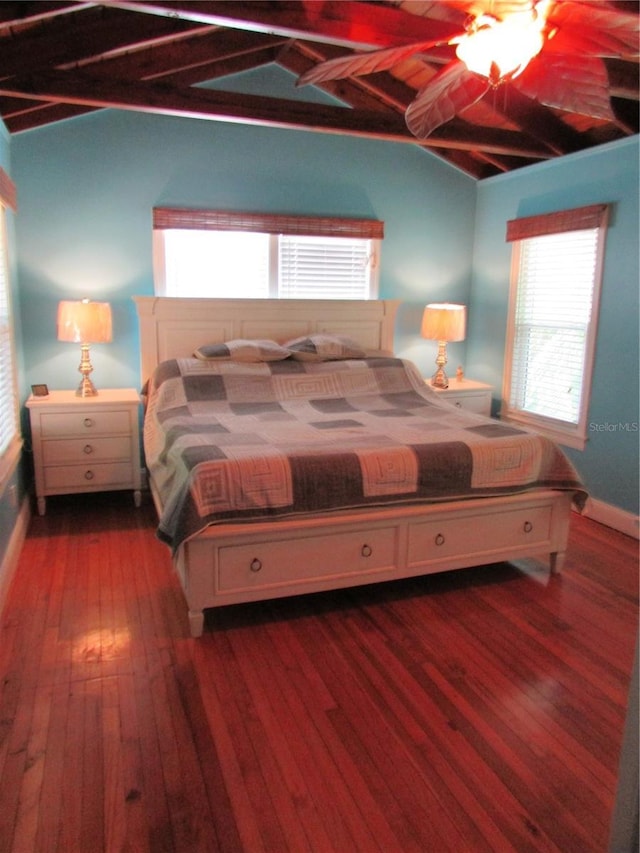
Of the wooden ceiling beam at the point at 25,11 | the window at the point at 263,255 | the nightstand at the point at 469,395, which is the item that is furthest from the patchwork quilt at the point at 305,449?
the wooden ceiling beam at the point at 25,11

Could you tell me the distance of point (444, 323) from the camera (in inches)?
173

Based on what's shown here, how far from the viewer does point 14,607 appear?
2.62 metres

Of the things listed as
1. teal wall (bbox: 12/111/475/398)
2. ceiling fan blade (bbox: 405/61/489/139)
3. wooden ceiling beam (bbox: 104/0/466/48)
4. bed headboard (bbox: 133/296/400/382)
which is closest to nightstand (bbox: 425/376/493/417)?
bed headboard (bbox: 133/296/400/382)

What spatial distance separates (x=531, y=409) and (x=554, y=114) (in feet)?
6.29

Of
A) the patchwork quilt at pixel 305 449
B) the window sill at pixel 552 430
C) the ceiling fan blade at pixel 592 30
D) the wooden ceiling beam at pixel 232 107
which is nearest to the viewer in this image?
the ceiling fan blade at pixel 592 30

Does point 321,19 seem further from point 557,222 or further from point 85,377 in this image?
point 85,377

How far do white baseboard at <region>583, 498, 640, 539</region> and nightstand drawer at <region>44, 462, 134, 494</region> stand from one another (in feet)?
9.07

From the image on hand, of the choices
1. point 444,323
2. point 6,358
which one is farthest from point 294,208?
point 6,358

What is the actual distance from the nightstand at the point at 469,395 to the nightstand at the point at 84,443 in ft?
6.95

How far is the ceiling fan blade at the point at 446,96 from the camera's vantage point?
1880 millimetres

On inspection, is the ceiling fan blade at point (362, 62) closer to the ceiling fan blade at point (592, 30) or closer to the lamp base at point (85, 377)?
the ceiling fan blade at point (592, 30)

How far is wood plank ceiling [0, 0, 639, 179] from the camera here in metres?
2.39

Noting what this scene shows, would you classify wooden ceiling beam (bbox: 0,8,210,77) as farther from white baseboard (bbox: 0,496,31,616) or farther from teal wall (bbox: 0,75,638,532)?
white baseboard (bbox: 0,496,31,616)

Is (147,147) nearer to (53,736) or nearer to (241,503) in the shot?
(241,503)
